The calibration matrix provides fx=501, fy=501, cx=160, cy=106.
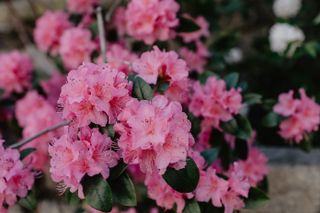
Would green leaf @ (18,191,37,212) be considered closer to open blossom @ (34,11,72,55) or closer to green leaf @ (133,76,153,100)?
green leaf @ (133,76,153,100)

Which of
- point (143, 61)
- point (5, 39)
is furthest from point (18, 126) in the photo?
point (5, 39)

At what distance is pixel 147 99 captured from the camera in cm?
117

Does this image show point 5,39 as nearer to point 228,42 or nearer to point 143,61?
point 228,42

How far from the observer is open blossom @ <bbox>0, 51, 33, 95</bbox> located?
81.7 inches

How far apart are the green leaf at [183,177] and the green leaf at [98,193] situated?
134 millimetres

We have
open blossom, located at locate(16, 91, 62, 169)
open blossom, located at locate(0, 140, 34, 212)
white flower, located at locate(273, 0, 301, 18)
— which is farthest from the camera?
white flower, located at locate(273, 0, 301, 18)

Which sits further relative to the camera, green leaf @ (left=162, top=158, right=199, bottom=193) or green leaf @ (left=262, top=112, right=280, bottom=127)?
green leaf @ (left=262, top=112, right=280, bottom=127)

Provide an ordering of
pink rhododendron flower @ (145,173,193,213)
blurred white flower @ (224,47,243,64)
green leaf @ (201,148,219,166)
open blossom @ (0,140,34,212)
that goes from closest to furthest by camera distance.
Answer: open blossom @ (0,140,34,212), pink rhododendron flower @ (145,173,193,213), green leaf @ (201,148,219,166), blurred white flower @ (224,47,243,64)

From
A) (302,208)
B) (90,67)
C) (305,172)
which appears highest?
(90,67)

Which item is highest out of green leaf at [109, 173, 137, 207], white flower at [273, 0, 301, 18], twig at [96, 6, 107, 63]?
twig at [96, 6, 107, 63]

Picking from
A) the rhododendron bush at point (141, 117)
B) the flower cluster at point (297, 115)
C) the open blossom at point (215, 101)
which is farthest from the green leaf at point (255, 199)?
the flower cluster at point (297, 115)

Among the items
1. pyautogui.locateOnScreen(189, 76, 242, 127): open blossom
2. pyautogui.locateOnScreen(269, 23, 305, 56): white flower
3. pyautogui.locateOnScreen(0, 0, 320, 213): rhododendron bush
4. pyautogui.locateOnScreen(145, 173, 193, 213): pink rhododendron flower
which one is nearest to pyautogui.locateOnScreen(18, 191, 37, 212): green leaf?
pyautogui.locateOnScreen(0, 0, 320, 213): rhododendron bush

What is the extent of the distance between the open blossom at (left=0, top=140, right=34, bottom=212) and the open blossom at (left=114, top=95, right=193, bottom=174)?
1.14ft

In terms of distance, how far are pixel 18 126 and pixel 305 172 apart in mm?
1299
